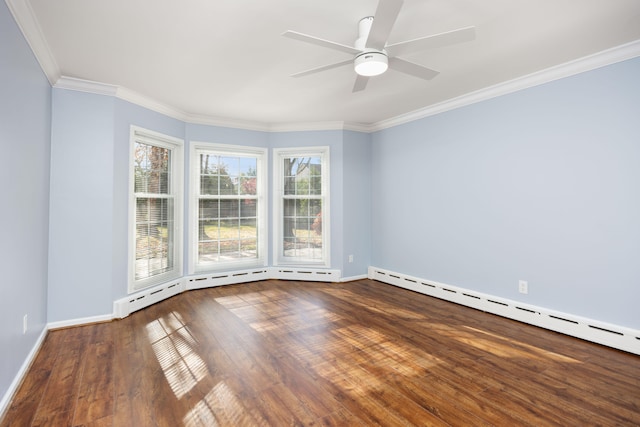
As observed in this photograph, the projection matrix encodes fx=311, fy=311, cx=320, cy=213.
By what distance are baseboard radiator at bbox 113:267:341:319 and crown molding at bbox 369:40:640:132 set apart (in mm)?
2778

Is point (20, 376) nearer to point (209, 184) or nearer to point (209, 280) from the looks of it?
point (209, 280)

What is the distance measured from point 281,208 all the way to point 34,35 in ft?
11.2

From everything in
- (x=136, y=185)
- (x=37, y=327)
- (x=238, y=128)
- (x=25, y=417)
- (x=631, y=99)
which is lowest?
(x=25, y=417)

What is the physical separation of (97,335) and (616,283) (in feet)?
15.5

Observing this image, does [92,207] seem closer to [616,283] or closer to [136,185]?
[136,185]

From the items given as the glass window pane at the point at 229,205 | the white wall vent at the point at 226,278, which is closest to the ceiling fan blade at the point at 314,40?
the glass window pane at the point at 229,205

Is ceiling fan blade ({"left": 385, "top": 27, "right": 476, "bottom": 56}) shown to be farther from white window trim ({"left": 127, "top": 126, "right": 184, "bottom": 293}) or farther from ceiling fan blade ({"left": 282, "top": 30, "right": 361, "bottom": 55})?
white window trim ({"left": 127, "top": 126, "right": 184, "bottom": 293})

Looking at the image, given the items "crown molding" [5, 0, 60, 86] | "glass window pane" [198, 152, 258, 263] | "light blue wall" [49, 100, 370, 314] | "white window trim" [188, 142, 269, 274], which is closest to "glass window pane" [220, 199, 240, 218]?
"glass window pane" [198, 152, 258, 263]

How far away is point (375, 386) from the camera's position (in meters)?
2.12

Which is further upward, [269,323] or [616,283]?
[616,283]

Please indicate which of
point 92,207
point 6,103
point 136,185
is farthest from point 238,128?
point 6,103

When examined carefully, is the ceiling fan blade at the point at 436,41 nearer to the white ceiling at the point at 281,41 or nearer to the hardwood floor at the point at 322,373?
the white ceiling at the point at 281,41

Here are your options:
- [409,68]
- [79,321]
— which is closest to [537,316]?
[409,68]

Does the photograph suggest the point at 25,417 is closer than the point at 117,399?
Yes
